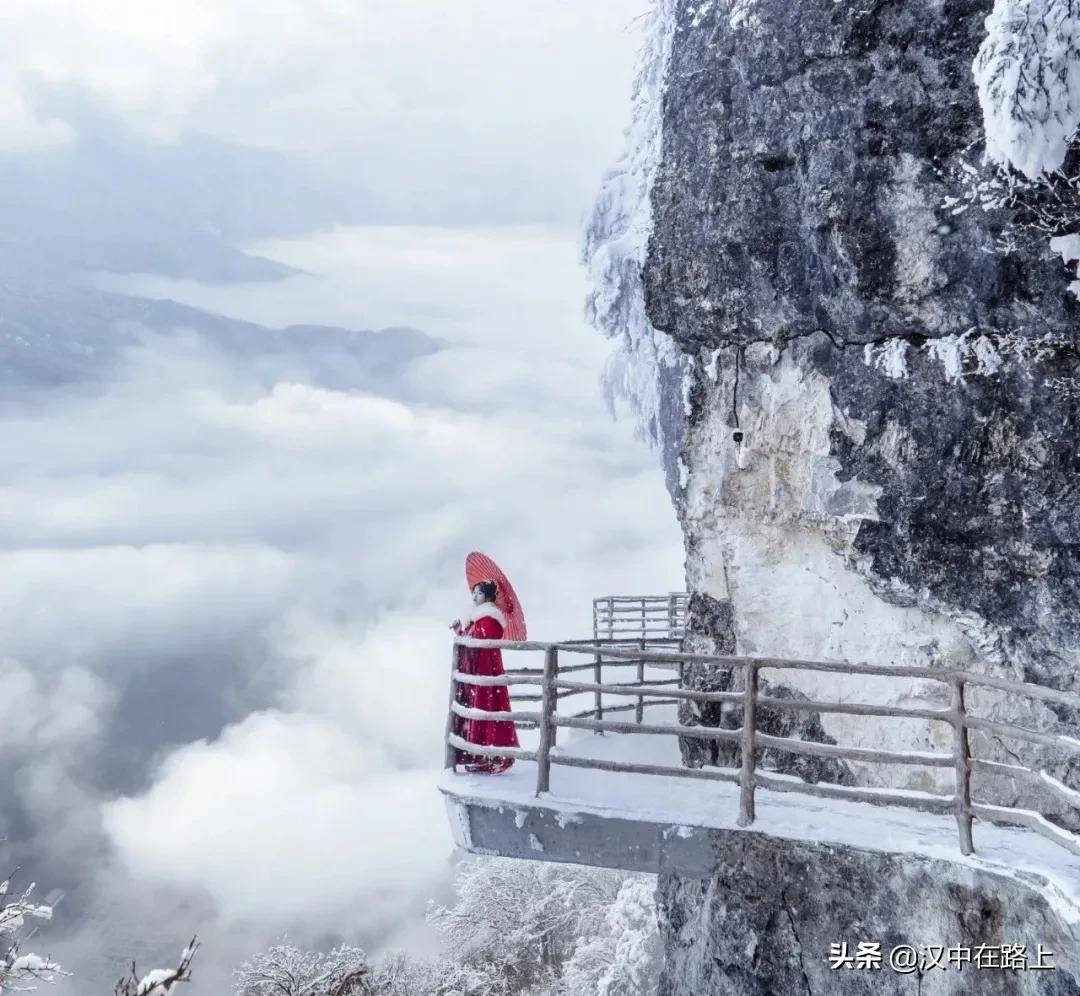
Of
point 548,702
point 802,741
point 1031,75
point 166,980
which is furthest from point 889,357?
point 166,980

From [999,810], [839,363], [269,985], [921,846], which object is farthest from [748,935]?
[269,985]

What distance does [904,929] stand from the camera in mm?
6957

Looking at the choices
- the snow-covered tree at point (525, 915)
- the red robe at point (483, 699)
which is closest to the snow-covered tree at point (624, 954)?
the snow-covered tree at point (525, 915)

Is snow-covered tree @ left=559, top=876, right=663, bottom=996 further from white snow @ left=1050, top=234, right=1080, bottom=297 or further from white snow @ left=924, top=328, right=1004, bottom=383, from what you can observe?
white snow @ left=1050, top=234, right=1080, bottom=297

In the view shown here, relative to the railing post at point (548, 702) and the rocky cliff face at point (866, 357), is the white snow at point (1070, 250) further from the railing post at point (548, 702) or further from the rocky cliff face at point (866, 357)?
the railing post at point (548, 702)

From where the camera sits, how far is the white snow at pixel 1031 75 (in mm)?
6922

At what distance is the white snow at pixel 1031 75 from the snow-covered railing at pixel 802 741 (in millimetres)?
3899

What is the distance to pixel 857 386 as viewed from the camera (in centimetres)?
861

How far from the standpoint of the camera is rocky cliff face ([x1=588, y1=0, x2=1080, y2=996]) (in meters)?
7.70

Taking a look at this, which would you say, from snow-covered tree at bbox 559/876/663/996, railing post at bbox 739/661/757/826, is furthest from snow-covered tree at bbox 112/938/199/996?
snow-covered tree at bbox 559/876/663/996

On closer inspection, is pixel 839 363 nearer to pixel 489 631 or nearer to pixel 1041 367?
pixel 1041 367

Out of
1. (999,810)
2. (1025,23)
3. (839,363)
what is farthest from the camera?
(839,363)

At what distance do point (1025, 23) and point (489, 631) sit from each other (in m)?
6.05

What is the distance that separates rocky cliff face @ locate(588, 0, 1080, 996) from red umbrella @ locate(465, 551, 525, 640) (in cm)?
229
